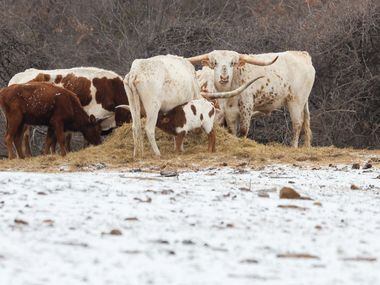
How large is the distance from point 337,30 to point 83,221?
660 inches

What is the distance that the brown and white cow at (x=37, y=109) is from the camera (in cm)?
1480

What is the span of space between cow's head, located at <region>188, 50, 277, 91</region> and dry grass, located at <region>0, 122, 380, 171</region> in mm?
935

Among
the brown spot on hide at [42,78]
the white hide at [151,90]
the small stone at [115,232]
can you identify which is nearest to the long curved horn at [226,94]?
the white hide at [151,90]

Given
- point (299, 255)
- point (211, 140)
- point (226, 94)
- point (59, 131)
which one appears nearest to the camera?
point (299, 255)

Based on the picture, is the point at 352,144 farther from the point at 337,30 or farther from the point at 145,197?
the point at 145,197

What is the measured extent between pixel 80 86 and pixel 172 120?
2.79 meters

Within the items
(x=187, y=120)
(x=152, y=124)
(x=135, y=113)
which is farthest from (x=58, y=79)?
(x=187, y=120)

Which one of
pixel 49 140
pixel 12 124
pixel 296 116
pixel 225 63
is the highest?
pixel 225 63

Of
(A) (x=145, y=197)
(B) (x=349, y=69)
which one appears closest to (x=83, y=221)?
(A) (x=145, y=197)

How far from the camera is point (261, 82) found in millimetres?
16828

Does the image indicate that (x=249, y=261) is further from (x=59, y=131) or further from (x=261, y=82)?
(x=261, y=82)

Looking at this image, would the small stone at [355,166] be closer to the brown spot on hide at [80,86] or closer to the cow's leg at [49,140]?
the cow's leg at [49,140]

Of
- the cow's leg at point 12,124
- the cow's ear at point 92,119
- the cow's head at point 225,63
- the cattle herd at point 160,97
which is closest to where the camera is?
the cattle herd at point 160,97

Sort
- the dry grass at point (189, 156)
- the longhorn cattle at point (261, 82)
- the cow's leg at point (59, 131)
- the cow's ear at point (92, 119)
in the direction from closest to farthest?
1. the dry grass at point (189, 156)
2. the cow's leg at point (59, 131)
3. the longhorn cattle at point (261, 82)
4. the cow's ear at point (92, 119)
